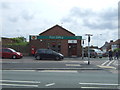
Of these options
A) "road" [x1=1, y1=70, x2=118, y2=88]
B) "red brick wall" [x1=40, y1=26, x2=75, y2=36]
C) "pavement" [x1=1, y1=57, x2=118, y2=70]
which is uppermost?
"red brick wall" [x1=40, y1=26, x2=75, y2=36]

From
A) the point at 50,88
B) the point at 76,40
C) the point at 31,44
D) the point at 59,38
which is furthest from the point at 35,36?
the point at 50,88

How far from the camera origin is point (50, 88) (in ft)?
30.6

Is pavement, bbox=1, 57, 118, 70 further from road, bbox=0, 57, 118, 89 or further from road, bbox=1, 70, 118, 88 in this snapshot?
road, bbox=1, 70, 118, 88

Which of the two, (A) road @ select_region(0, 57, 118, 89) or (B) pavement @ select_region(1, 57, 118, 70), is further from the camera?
(B) pavement @ select_region(1, 57, 118, 70)

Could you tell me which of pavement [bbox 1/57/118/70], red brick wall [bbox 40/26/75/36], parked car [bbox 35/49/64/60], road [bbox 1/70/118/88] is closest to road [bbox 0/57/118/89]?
road [bbox 1/70/118/88]

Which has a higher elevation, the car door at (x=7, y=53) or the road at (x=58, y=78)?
the car door at (x=7, y=53)

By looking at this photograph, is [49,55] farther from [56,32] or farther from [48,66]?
[56,32]

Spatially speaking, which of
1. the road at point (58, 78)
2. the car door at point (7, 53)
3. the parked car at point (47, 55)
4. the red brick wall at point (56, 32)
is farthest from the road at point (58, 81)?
the red brick wall at point (56, 32)

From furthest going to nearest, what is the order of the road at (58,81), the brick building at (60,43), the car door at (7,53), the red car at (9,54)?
the brick building at (60,43)
the car door at (7,53)
the red car at (9,54)
the road at (58,81)

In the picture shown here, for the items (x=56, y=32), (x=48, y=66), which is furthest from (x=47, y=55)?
(x=56, y=32)

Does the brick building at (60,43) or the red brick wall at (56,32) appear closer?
the brick building at (60,43)

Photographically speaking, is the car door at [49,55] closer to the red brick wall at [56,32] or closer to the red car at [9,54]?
the red car at [9,54]

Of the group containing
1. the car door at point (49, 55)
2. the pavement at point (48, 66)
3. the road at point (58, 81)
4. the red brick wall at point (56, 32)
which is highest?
the red brick wall at point (56, 32)

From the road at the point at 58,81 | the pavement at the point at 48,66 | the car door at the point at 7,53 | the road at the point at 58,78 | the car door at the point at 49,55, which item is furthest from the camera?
the car door at the point at 7,53
